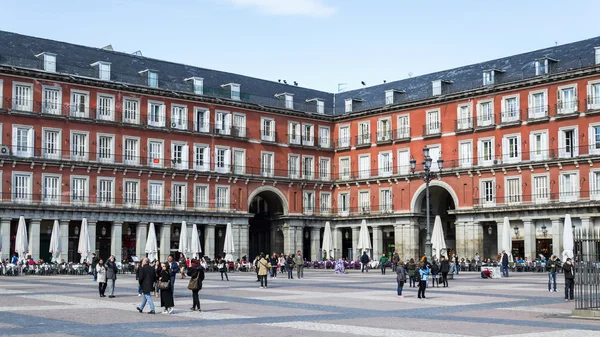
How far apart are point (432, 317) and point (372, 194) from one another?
51.6 meters

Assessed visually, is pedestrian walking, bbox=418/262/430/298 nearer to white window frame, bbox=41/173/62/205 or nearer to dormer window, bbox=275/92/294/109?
white window frame, bbox=41/173/62/205

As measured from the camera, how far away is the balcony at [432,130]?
6881 cm

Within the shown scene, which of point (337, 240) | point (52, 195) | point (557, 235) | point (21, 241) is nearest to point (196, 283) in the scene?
point (21, 241)

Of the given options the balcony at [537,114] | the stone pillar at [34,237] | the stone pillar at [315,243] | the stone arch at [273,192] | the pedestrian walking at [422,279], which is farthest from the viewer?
the stone pillar at [315,243]

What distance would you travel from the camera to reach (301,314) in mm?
23047

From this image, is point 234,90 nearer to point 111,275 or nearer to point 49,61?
point 49,61

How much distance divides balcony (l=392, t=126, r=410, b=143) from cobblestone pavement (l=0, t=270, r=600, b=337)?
122 feet

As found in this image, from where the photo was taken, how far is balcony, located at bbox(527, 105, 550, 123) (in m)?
61.6

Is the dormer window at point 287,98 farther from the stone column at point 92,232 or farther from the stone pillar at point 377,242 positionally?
the stone column at point 92,232

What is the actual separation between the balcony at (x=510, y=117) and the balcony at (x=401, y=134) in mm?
9327

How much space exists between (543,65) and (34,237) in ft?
132

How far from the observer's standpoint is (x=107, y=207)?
62.8m

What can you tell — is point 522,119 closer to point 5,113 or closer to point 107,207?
point 107,207

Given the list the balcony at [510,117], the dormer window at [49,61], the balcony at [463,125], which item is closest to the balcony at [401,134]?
the balcony at [463,125]
